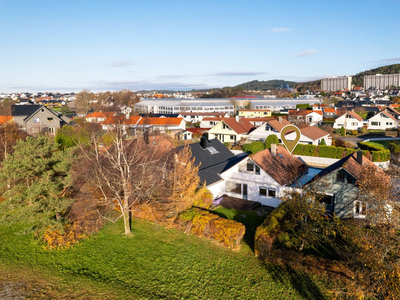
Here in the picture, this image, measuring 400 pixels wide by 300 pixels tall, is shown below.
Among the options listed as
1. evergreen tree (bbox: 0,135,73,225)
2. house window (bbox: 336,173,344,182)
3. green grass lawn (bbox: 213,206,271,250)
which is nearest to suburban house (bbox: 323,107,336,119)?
house window (bbox: 336,173,344,182)

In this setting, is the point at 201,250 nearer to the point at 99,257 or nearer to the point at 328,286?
the point at 99,257

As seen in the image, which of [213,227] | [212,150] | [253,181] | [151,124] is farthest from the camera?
[151,124]

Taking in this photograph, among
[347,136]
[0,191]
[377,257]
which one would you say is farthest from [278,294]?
[347,136]

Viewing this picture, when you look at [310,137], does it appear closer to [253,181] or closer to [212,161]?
[212,161]

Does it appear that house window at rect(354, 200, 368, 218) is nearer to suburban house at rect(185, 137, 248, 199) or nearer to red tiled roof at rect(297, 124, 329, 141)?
suburban house at rect(185, 137, 248, 199)

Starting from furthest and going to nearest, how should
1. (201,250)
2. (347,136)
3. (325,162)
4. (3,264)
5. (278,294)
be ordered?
1. (347,136)
2. (325,162)
3. (201,250)
4. (3,264)
5. (278,294)

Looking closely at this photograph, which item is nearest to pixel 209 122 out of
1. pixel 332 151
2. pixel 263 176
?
pixel 332 151
